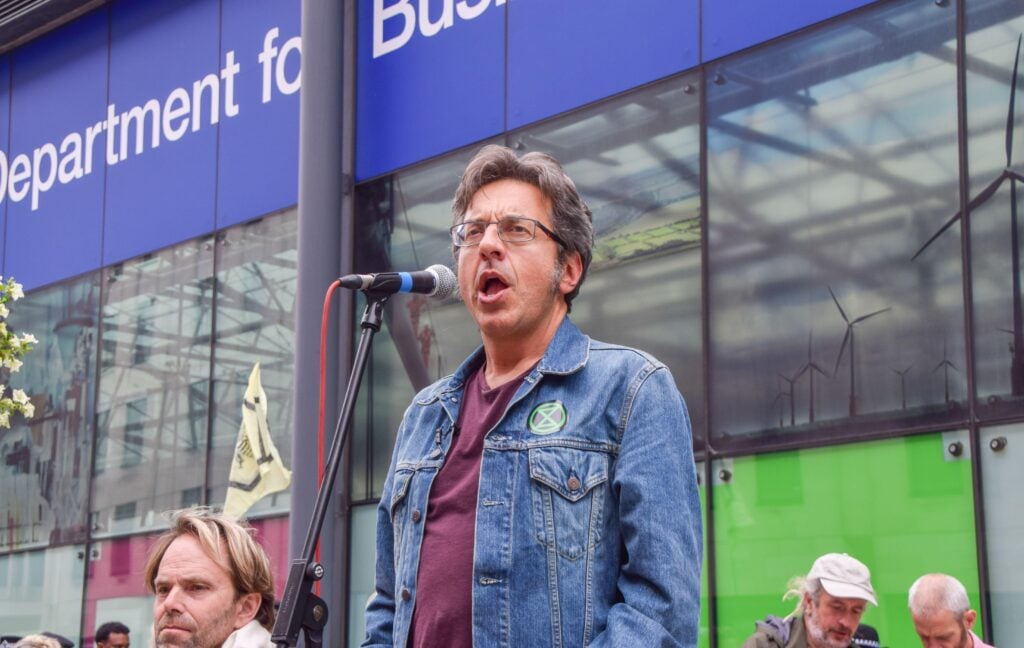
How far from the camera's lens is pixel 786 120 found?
8.63m

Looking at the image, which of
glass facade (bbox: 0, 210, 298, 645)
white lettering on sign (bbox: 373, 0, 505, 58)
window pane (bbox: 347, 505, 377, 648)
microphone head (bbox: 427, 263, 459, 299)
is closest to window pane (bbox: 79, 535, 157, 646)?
glass facade (bbox: 0, 210, 298, 645)

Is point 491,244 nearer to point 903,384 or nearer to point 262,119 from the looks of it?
point 903,384

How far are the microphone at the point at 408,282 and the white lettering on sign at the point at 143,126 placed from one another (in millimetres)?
9156

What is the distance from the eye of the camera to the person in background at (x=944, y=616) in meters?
6.36

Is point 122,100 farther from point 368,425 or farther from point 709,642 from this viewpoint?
point 709,642

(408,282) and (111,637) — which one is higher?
(408,282)

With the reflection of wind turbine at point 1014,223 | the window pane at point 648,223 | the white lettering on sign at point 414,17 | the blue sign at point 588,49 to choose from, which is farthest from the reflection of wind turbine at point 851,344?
the white lettering on sign at point 414,17

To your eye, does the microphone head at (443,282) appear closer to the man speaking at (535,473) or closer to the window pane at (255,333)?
the man speaking at (535,473)

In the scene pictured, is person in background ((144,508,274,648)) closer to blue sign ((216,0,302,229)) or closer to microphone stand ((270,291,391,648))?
microphone stand ((270,291,391,648))

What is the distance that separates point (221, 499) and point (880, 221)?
6.65 m

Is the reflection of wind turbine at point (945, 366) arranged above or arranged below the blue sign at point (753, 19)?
below

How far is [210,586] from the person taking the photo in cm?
387

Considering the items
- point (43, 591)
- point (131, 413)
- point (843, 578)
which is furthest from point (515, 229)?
point (43, 591)

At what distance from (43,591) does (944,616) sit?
10.3 m
